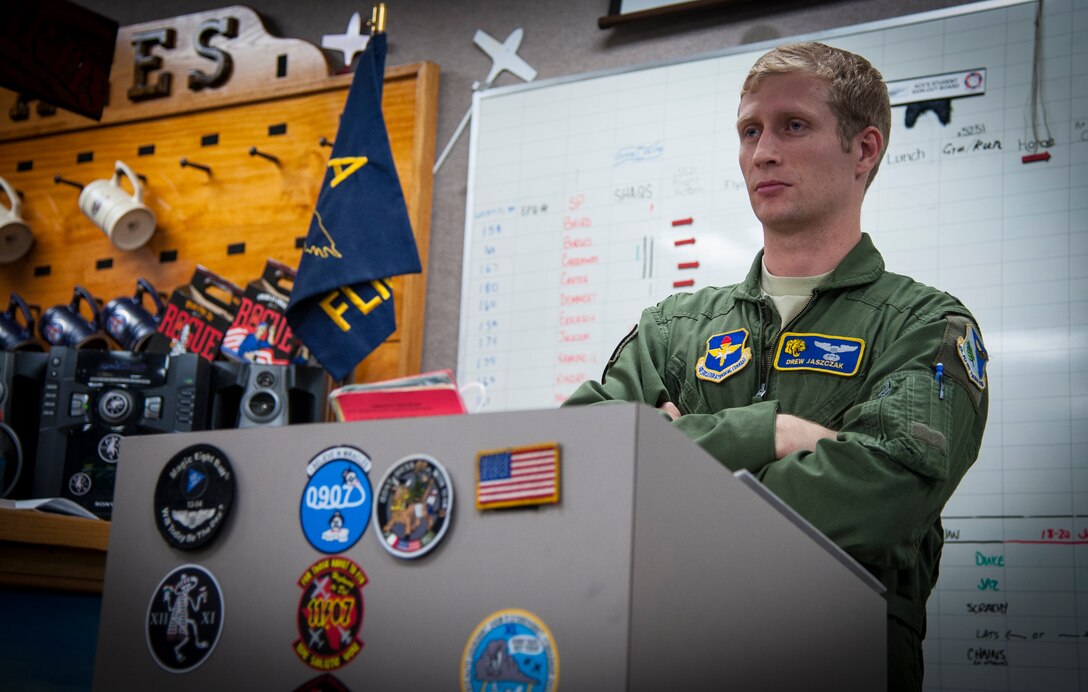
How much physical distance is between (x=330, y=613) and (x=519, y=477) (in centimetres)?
21

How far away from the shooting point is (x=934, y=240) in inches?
109

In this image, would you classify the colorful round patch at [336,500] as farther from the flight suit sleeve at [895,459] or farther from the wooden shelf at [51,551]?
the wooden shelf at [51,551]

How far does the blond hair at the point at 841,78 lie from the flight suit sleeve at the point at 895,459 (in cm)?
36

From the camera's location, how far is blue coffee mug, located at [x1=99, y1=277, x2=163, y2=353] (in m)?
3.42

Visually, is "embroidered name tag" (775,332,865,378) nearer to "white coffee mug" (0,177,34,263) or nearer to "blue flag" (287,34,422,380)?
"blue flag" (287,34,422,380)

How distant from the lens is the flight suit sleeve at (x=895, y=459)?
1.27 meters

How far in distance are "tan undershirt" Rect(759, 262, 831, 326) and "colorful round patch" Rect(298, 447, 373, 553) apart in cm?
81

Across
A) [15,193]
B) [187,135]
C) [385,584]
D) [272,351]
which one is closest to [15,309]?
[15,193]

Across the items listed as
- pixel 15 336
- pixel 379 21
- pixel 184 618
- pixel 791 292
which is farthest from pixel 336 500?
pixel 15 336

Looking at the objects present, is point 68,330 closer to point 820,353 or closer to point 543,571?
point 820,353

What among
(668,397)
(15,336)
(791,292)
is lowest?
(668,397)

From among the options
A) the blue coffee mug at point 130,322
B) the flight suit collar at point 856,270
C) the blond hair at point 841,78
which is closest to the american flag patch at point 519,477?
the flight suit collar at point 856,270

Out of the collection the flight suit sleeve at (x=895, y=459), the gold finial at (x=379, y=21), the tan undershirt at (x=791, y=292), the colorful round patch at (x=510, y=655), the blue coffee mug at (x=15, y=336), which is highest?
the gold finial at (x=379, y=21)

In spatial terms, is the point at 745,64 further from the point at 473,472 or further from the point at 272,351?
the point at 473,472
